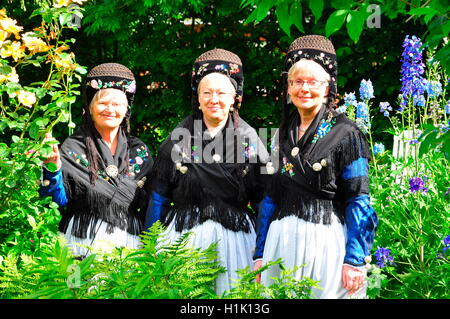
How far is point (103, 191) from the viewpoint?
11.9ft

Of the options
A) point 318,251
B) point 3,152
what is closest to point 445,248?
point 318,251

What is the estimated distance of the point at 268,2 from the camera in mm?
2385

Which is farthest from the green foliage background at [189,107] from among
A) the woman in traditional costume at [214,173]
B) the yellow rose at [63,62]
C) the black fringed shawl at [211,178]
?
the black fringed shawl at [211,178]

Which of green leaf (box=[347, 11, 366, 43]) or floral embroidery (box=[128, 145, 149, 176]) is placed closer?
green leaf (box=[347, 11, 366, 43])

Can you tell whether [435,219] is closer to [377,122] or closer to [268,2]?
[268,2]

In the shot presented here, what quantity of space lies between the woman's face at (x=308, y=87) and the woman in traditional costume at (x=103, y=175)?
110 centimetres

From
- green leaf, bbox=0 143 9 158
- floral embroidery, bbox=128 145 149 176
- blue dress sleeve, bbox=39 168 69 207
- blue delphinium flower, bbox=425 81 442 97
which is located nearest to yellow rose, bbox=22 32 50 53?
green leaf, bbox=0 143 9 158

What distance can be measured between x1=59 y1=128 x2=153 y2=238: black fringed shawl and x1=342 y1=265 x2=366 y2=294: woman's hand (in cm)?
124

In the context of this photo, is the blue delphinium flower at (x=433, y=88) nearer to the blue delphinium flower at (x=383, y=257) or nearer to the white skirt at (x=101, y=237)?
the blue delphinium flower at (x=383, y=257)

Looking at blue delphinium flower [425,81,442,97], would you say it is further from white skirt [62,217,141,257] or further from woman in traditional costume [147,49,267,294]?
white skirt [62,217,141,257]

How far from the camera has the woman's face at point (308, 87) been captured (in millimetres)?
3125

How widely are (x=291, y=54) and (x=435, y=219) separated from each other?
4.90 feet

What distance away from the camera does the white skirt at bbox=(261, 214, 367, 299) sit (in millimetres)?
3002

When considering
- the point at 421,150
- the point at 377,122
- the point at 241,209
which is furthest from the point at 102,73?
the point at 377,122
